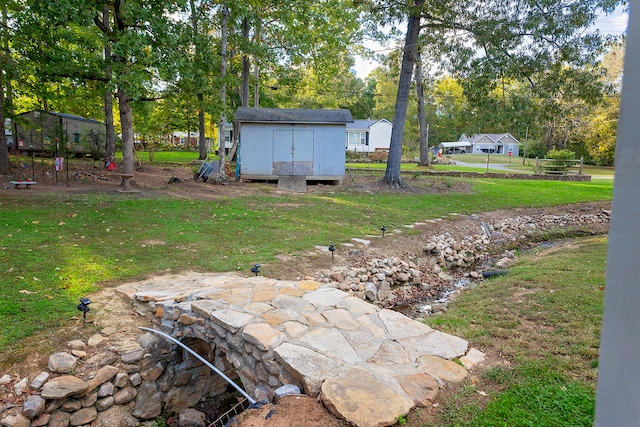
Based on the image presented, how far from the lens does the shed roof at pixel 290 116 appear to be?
14016 millimetres

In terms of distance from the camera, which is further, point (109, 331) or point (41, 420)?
point (109, 331)

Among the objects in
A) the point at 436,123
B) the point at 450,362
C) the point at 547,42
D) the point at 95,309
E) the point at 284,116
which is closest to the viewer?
the point at 450,362

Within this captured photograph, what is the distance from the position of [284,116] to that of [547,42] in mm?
8221

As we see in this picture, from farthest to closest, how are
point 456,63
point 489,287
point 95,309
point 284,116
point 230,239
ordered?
point 284,116 → point 456,63 → point 230,239 → point 489,287 → point 95,309

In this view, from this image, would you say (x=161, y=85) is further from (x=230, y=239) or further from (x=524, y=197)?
(x=524, y=197)

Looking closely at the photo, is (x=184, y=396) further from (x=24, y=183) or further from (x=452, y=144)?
(x=452, y=144)

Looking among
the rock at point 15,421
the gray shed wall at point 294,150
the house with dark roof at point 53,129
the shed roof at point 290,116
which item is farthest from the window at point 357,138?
the rock at point 15,421

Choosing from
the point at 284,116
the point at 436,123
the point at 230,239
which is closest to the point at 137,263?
the point at 230,239

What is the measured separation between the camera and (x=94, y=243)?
5.76 m

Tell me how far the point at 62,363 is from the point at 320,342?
209 cm

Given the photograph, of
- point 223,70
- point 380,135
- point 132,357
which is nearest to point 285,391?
point 132,357

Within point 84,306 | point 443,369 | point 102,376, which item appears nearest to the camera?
point 443,369

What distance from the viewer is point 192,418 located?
365 centimetres

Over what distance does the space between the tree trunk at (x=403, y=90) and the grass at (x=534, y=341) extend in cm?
841
